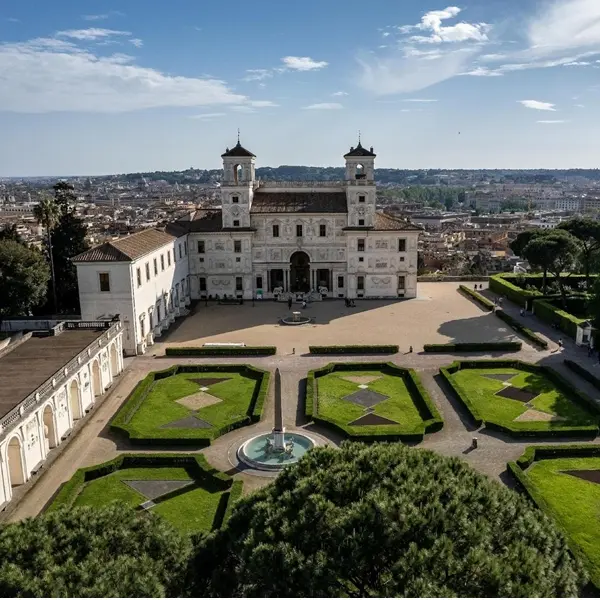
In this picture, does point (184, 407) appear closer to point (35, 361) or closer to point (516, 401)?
point (35, 361)

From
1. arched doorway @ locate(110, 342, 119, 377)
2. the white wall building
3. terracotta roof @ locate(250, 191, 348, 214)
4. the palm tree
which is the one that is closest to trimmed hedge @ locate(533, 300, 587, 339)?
the white wall building

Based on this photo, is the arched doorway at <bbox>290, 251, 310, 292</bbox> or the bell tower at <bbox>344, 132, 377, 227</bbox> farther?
the arched doorway at <bbox>290, 251, 310, 292</bbox>

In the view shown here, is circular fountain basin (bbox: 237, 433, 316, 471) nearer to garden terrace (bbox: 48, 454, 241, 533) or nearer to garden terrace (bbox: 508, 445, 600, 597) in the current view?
garden terrace (bbox: 48, 454, 241, 533)

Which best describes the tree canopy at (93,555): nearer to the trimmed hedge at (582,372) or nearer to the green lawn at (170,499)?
the green lawn at (170,499)

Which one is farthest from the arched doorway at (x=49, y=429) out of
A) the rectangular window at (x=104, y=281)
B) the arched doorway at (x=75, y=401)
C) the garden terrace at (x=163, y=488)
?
the rectangular window at (x=104, y=281)

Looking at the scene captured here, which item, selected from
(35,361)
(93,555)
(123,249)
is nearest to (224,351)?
(123,249)
